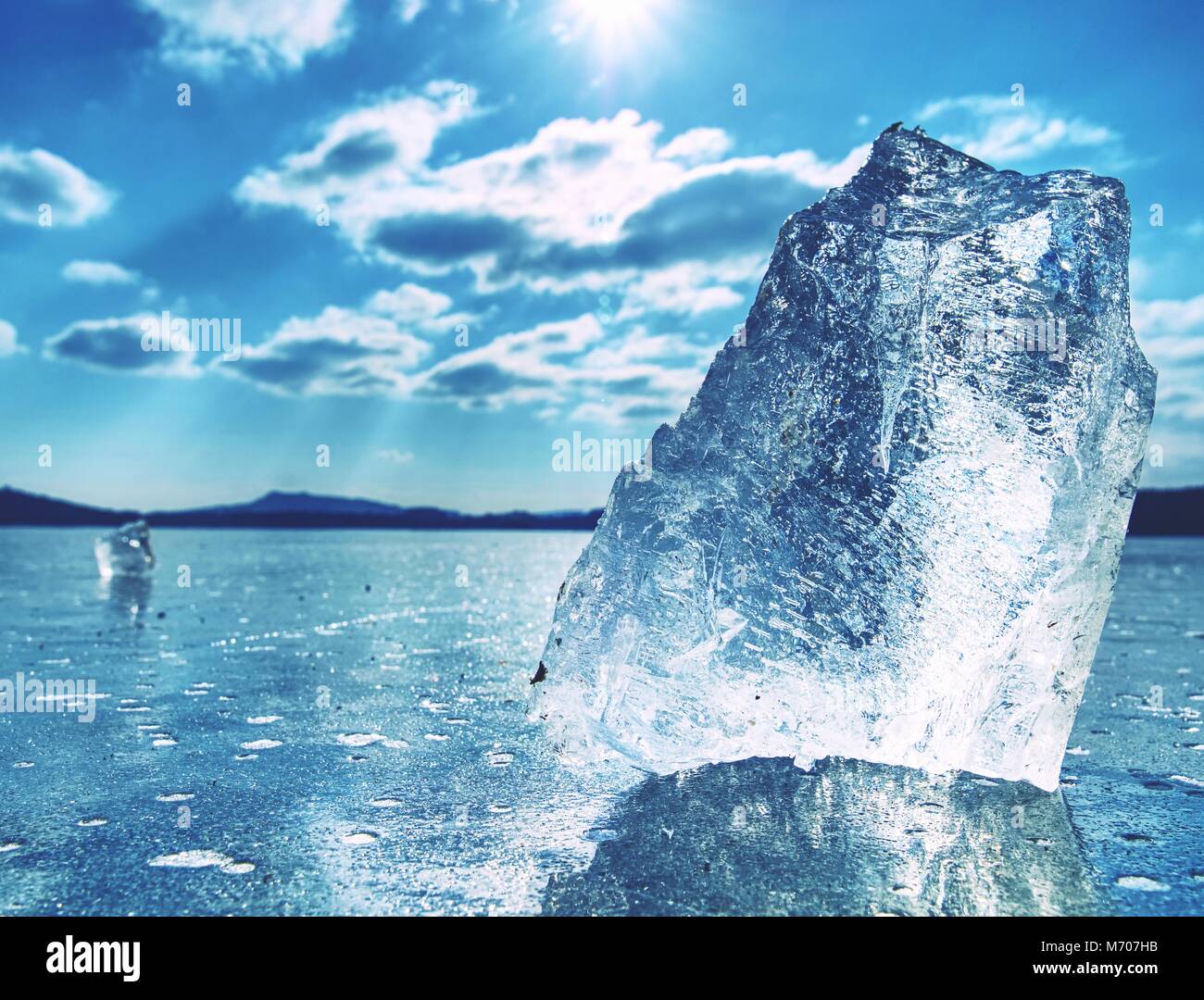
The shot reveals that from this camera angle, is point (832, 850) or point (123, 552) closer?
point (832, 850)

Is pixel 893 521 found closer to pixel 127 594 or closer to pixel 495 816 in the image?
pixel 495 816

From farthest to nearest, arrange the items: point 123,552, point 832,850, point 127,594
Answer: point 123,552, point 127,594, point 832,850

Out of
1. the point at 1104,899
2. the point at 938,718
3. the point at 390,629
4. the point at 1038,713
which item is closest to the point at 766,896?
the point at 1104,899

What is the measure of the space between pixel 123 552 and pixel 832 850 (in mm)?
18830

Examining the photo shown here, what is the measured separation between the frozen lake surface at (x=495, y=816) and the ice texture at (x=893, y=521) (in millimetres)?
305

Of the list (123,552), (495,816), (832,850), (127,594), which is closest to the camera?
(832,850)

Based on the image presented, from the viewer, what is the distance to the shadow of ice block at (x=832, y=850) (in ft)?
8.65

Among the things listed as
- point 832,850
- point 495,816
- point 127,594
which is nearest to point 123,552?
point 127,594

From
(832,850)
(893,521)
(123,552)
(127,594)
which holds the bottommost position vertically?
(832,850)

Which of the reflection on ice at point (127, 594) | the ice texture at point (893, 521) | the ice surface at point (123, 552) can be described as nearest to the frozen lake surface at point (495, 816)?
the ice texture at point (893, 521)

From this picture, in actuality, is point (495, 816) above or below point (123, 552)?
below

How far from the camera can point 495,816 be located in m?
3.37


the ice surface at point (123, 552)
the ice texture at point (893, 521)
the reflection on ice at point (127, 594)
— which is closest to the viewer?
the ice texture at point (893, 521)

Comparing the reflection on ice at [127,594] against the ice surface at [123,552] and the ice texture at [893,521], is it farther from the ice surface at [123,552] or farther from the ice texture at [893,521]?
the ice texture at [893,521]
